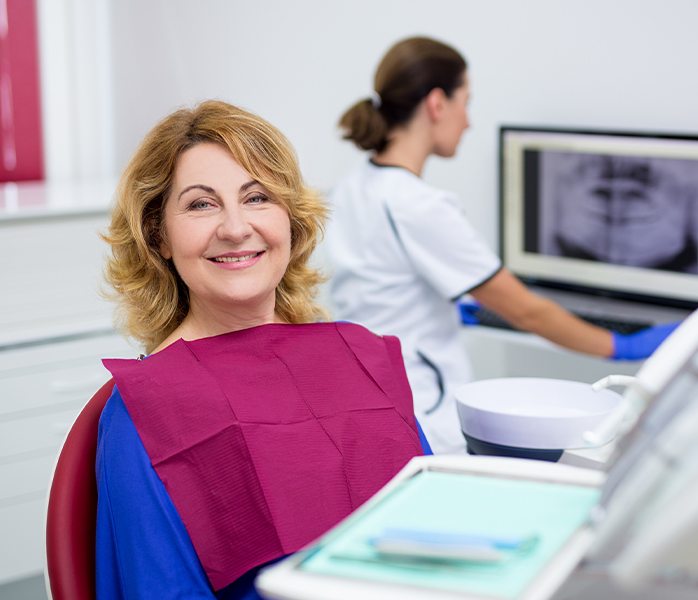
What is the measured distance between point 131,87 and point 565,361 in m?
2.01

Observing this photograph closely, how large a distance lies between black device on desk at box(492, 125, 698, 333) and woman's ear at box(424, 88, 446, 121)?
1.79 ft

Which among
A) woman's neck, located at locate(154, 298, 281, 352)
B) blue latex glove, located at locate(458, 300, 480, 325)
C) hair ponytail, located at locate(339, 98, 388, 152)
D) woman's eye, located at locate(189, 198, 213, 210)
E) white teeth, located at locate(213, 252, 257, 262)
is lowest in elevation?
blue latex glove, located at locate(458, 300, 480, 325)

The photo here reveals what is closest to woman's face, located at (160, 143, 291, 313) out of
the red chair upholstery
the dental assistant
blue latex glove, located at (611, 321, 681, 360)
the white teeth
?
the white teeth

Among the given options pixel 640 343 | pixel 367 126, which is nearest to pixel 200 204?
pixel 367 126

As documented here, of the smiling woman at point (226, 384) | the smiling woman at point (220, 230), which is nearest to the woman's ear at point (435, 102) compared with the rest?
the smiling woman at point (226, 384)

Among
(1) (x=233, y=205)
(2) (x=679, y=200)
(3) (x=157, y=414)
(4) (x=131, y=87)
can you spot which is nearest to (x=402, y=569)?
(3) (x=157, y=414)

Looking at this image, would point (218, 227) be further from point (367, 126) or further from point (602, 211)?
point (602, 211)

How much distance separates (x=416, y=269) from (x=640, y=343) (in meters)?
0.51

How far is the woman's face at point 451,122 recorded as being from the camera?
232 cm

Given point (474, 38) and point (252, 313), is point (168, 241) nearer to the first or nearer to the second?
point (252, 313)

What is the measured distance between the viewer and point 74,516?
1.14 m

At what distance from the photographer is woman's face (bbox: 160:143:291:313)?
1336mm

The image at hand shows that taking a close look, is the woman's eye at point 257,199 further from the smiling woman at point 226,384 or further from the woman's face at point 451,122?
the woman's face at point 451,122

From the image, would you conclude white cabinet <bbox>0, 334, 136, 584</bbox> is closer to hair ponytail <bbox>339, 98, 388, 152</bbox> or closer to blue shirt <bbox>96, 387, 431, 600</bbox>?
hair ponytail <bbox>339, 98, 388, 152</bbox>
